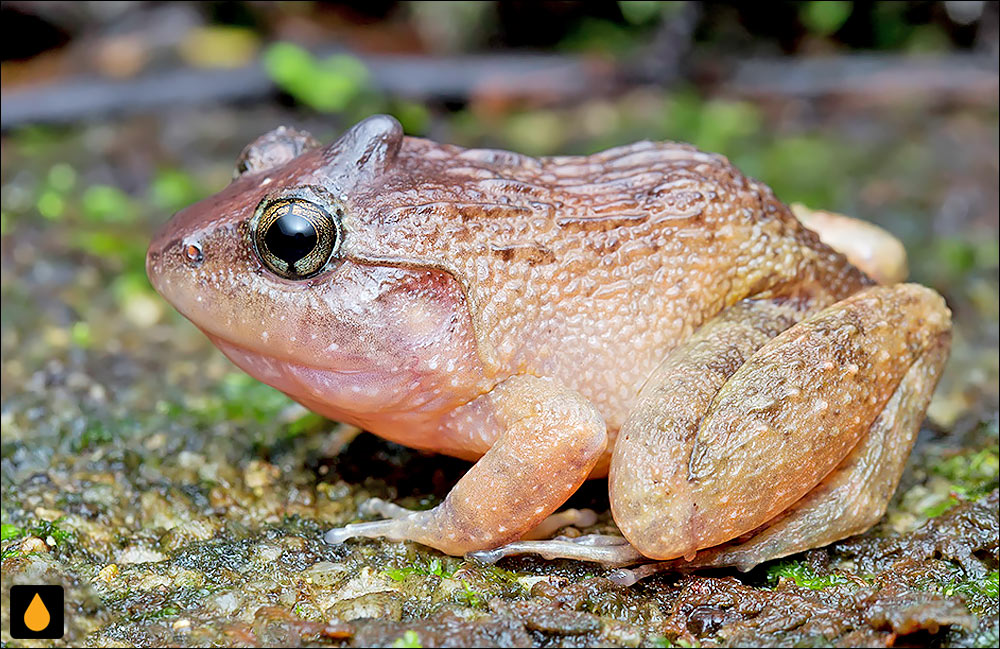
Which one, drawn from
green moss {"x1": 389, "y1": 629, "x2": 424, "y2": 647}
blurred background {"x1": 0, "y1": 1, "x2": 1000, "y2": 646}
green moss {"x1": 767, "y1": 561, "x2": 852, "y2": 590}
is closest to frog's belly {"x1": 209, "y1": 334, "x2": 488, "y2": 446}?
blurred background {"x1": 0, "y1": 1, "x2": 1000, "y2": 646}

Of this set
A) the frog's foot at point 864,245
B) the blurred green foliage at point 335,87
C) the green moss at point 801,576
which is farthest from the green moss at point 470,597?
the blurred green foliage at point 335,87

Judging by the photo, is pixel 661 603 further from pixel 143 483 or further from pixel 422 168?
pixel 143 483

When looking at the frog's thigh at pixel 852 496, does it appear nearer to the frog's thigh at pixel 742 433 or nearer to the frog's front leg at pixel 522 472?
the frog's thigh at pixel 742 433

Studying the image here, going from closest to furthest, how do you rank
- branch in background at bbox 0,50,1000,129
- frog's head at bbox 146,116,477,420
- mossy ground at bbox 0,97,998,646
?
mossy ground at bbox 0,97,998,646
frog's head at bbox 146,116,477,420
branch in background at bbox 0,50,1000,129

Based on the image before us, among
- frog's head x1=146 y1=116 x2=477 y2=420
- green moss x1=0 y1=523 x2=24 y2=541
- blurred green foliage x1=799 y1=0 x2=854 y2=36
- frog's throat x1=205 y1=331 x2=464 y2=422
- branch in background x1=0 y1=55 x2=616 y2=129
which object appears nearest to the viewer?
frog's head x1=146 y1=116 x2=477 y2=420

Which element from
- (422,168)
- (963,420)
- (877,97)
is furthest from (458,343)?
(877,97)

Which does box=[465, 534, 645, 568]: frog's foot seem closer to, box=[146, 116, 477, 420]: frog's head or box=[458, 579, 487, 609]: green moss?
box=[458, 579, 487, 609]: green moss

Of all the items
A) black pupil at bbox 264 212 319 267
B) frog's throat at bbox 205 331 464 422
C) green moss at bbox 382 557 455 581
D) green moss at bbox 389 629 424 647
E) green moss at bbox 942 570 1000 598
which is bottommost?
green moss at bbox 382 557 455 581
